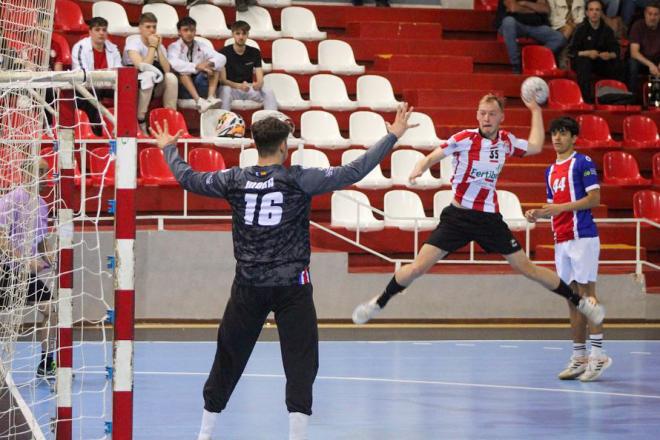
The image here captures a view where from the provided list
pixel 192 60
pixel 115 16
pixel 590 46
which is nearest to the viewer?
pixel 192 60

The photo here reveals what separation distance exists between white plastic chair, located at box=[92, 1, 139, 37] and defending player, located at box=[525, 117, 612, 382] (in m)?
7.59

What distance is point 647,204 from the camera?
1543 cm

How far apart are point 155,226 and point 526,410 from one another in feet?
20.2

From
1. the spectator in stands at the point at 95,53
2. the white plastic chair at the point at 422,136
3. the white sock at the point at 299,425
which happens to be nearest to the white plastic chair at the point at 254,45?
the spectator in stands at the point at 95,53

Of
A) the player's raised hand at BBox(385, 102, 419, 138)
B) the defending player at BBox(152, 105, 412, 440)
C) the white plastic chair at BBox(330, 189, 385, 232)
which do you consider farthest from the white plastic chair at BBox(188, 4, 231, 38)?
the player's raised hand at BBox(385, 102, 419, 138)

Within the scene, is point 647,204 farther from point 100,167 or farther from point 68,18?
point 68,18

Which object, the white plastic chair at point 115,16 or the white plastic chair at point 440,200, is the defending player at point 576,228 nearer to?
the white plastic chair at point 440,200

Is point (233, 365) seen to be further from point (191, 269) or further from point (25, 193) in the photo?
point (191, 269)

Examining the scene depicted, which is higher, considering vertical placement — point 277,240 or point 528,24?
point 528,24

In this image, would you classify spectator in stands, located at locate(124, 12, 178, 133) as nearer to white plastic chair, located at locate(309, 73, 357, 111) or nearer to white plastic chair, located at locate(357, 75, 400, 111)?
white plastic chair, located at locate(309, 73, 357, 111)

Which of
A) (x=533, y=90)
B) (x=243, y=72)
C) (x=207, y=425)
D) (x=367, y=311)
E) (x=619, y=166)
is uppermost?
(x=243, y=72)

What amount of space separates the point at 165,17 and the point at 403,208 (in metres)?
4.37

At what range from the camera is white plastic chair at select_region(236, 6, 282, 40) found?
1686 centimetres

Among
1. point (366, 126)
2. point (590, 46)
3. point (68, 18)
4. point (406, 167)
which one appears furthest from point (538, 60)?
point (68, 18)
